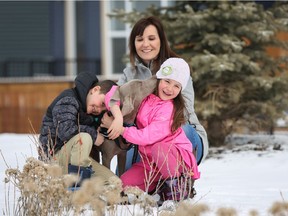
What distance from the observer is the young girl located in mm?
4371

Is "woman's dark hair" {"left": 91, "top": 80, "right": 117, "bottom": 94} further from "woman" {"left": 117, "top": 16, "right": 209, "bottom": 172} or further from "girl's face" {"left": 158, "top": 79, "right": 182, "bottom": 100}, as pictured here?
"woman" {"left": 117, "top": 16, "right": 209, "bottom": 172}

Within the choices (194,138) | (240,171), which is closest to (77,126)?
(194,138)

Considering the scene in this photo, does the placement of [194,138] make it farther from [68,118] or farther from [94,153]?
[68,118]

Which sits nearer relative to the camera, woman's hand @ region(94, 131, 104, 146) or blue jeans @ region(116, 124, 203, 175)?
→ woman's hand @ region(94, 131, 104, 146)

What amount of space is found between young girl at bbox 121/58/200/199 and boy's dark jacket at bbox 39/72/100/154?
0.30 metres

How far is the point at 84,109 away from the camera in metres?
4.51

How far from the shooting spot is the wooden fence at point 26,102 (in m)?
12.8

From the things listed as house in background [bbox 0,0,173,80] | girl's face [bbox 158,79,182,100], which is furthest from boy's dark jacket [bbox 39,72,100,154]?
house in background [bbox 0,0,173,80]

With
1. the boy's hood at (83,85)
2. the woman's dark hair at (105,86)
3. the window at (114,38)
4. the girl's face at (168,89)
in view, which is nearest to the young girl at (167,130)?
the girl's face at (168,89)

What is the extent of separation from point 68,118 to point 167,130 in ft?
2.15

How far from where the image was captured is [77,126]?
14.4 feet

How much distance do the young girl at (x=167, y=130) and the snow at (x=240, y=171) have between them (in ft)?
0.93

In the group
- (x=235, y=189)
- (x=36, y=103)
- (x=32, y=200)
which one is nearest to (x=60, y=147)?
(x=32, y=200)

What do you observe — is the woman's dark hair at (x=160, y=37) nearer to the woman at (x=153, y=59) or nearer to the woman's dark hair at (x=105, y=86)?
the woman at (x=153, y=59)
